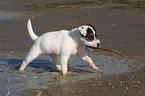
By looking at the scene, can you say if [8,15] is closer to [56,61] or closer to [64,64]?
[56,61]

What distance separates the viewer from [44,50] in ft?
24.0

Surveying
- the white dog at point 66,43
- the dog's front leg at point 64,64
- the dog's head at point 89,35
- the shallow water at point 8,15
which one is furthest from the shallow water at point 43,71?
the shallow water at point 8,15

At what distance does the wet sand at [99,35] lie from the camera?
6.05 m

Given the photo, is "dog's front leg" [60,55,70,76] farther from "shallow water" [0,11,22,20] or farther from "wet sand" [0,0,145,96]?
"shallow water" [0,11,22,20]

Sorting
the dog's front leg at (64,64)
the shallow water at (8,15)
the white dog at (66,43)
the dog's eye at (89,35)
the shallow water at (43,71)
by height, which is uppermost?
the dog's eye at (89,35)

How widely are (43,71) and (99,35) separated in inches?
178

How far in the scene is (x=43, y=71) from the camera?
7930mm

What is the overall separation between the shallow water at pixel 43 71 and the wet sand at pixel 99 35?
33cm

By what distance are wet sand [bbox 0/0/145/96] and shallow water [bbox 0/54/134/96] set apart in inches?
12.8

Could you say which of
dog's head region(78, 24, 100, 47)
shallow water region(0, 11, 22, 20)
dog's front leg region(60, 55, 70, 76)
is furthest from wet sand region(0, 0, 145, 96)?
dog's head region(78, 24, 100, 47)

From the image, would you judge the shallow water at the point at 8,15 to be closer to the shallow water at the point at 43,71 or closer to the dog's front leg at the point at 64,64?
the shallow water at the point at 43,71

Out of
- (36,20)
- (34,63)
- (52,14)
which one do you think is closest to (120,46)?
(34,63)

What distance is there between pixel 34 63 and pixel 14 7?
11.8 metres

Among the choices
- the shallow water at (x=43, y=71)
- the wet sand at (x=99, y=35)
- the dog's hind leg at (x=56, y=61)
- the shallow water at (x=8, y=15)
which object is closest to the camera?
the wet sand at (x=99, y=35)
